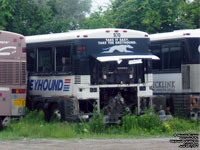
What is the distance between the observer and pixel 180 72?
21.0 m

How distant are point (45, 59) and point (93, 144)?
6.19 m

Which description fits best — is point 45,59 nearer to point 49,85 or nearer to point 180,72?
point 49,85

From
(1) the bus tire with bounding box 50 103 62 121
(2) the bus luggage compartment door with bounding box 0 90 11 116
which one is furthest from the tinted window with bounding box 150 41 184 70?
(2) the bus luggage compartment door with bounding box 0 90 11 116

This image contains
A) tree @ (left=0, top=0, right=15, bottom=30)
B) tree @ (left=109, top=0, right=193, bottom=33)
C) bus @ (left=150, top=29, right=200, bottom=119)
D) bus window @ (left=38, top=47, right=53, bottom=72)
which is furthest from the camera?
tree @ (left=109, top=0, right=193, bottom=33)

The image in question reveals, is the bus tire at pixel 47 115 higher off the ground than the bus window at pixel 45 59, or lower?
lower

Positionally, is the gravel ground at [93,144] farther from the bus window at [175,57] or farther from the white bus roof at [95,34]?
the bus window at [175,57]

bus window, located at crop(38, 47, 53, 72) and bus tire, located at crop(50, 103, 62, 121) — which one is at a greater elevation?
bus window, located at crop(38, 47, 53, 72)

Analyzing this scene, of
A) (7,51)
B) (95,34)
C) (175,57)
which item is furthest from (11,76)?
(175,57)

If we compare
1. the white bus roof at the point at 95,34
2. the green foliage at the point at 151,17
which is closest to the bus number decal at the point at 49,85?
the white bus roof at the point at 95,34

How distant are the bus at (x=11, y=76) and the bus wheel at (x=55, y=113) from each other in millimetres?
1279

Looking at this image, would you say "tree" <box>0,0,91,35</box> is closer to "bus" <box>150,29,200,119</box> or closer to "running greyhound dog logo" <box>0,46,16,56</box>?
"running greyhound dog logo" <box>0,46,16,56</box>

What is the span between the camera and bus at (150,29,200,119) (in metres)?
20.6

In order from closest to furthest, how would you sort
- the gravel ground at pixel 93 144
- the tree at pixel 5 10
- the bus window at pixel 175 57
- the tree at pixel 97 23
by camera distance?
the gravel ground at pixel 93 144
the bus window at pixel 175 57
the tree at pixel 5 10
the tree at pixel 97 23

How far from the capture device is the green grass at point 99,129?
54.2 feet
